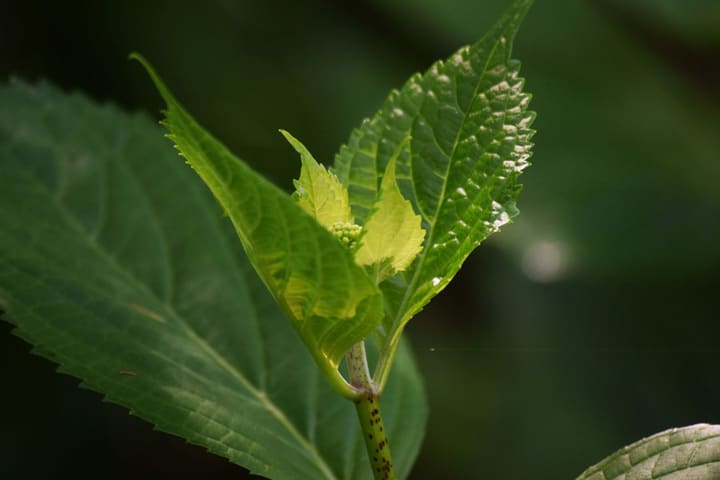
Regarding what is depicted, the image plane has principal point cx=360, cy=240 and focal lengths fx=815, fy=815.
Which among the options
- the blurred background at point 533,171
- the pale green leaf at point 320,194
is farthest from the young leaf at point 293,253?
the blurred background at point 533,171

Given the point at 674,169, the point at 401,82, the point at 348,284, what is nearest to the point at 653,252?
the point at 674,169

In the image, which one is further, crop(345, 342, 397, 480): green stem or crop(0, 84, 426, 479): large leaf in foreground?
crop(0, 84, 426, 479): large leaf in foreground

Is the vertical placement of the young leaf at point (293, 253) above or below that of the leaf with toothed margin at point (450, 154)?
below

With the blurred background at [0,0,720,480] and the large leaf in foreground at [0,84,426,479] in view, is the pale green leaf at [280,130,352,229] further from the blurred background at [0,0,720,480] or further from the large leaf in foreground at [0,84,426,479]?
the blurred background at [0,0,720,480]

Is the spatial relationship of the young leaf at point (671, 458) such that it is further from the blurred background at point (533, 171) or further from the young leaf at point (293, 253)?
the blurred background at point (533, 171)

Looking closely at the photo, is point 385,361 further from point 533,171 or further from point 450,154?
point 533,171

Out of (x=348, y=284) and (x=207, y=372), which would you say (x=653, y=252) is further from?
(x=348, y=284)

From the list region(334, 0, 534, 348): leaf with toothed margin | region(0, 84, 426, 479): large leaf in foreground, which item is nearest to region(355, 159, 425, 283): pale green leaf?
region(334, 0, 534, 348): leaf with toothed margin
